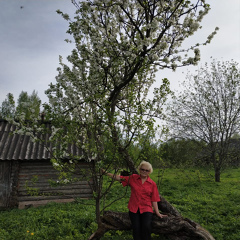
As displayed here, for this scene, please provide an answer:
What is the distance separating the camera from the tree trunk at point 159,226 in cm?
517

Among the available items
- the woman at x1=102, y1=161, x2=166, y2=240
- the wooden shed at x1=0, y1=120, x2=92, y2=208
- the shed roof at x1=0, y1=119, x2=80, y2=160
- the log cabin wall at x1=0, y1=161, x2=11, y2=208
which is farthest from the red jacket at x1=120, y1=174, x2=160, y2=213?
the log cabin wall at x1=0, y1=161, x2=11, y2=208

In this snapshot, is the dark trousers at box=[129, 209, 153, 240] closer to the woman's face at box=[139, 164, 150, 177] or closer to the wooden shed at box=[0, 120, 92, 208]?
Result: the woman's face at box=[139, 164, 150, 177]

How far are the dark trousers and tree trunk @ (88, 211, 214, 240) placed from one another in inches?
21.0

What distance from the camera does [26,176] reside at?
11453mm

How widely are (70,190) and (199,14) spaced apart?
944cm

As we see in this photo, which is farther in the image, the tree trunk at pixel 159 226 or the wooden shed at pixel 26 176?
the wooden shed at pixel 26 176

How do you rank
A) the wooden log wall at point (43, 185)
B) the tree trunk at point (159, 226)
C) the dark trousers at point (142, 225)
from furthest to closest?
the wooden log wall at point (43, 185)
the tree trunk at point (159, 226)
the dark trousers at point (142, 225)

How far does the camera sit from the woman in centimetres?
466

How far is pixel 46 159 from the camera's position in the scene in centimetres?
1138

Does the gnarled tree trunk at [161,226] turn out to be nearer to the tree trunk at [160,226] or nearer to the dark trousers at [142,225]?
the tree trunk at [160,226]

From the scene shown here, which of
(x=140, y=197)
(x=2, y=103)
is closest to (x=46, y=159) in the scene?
(x=140, y=197)

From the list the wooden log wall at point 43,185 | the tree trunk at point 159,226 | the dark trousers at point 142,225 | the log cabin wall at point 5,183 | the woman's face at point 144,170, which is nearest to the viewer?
the dark trousers at point 142,225

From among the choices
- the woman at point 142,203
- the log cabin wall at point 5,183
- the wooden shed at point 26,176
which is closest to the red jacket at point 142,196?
the woman at point 142,203

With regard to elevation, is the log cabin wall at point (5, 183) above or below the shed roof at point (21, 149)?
below
